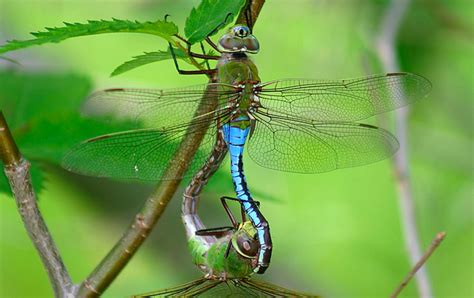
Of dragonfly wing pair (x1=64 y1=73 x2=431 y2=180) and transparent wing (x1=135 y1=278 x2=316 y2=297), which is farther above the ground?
dragonfly wing pair (x1=64 y1=73 x2=431 y2=180)

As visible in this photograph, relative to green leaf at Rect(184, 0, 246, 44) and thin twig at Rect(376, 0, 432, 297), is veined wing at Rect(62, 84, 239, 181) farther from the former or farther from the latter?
thin twig at Rect(376, 0, 432, 297)

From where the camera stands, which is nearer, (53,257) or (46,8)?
(53,257)

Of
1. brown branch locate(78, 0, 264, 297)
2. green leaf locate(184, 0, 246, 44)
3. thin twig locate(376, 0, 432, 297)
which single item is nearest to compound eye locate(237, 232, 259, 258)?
brown branch locate(78, 0, 264, 297)

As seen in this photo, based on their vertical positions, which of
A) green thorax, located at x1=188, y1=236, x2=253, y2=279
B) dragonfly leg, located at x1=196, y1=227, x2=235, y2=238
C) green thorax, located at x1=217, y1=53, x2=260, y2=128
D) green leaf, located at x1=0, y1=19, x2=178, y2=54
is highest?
green thorax, located at x1=217, y1=53, x2=260, y2=128

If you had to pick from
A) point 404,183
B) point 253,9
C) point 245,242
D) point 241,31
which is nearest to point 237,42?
point 241,31

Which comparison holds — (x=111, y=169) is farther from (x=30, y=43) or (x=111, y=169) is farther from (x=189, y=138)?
(x=30, y=43)

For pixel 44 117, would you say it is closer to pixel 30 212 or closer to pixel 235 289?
pixel 30 212

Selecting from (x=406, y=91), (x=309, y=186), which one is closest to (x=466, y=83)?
(x=309, y=186)
